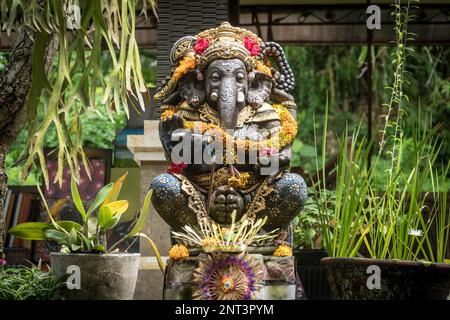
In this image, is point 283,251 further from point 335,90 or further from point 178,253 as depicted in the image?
point 335,90

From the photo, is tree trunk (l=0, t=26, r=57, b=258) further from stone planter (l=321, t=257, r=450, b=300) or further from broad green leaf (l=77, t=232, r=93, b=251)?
stone planter (l=321, t=257, r=450, b=300)

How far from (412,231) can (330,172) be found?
2.68m

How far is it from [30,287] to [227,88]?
145 cm

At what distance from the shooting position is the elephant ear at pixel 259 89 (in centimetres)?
520

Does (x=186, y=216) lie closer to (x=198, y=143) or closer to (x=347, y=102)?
(x=198, y=143)

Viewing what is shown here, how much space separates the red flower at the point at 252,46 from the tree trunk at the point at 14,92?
113 cm

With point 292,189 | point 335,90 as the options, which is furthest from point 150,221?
point 335,90

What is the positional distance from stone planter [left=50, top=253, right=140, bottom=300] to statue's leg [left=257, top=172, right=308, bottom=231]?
0.81m

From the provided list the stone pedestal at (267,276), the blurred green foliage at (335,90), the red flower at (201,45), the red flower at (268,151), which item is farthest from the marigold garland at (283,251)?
the blurred green foliage at (335,90)

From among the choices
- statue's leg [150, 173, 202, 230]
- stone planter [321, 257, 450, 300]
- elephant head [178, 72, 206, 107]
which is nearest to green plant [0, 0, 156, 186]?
elephant head [178, 72, 206, 107]

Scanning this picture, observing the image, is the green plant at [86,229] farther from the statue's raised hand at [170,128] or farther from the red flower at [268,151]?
the red flower at [268,151]

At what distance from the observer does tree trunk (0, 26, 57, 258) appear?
5.41 metres

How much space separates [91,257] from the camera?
461cm
